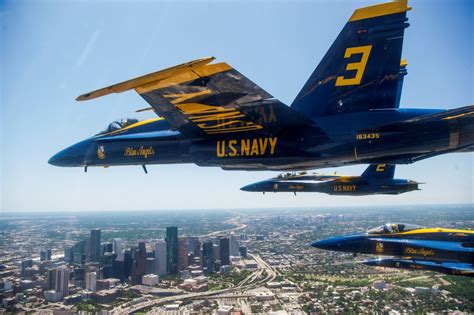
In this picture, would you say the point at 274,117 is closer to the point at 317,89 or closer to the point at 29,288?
the point at 317,89

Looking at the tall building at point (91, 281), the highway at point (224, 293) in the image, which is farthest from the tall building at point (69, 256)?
the highway at point (224, 293)

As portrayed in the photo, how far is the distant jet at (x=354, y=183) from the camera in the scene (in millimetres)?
15914

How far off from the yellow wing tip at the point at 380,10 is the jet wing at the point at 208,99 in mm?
2059

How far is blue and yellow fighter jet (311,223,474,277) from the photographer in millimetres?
13688

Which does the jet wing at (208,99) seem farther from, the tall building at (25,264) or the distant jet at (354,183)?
the tall building at (25,264)

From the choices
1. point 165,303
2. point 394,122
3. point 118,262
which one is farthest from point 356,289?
point 394,122

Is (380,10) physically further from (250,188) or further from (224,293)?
(224,293)

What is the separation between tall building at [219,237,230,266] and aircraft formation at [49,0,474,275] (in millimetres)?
28058

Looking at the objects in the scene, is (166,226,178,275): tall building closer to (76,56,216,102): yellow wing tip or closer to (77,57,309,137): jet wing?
(77,57,309,137): jet wing

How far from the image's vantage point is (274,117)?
5113mm

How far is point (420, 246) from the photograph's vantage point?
13906mm

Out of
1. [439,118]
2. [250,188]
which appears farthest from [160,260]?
[439,118]

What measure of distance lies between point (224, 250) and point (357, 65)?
1229 inches

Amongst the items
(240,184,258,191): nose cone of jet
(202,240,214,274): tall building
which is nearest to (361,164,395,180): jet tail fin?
(240,184,258,191): nose cone of jet
